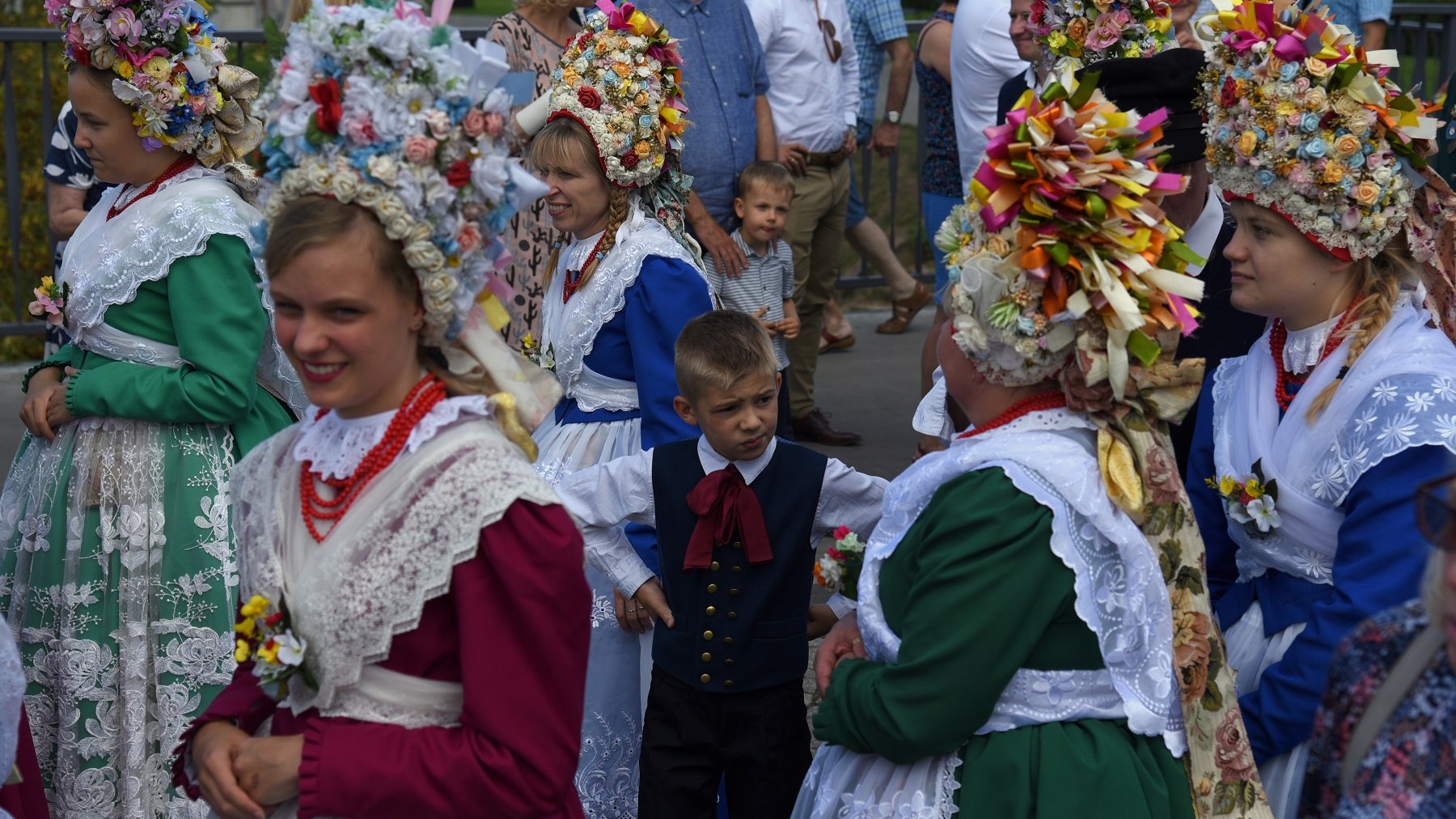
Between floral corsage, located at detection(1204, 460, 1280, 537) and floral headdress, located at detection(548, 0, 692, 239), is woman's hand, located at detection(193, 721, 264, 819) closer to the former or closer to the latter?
floral corsage, located at detection(1204, 460, 1280, 537)

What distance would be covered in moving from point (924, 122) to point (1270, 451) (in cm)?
631

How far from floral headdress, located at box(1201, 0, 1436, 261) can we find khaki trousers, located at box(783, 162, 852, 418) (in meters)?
4.28

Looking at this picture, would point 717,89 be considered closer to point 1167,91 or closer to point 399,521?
point 1167,91

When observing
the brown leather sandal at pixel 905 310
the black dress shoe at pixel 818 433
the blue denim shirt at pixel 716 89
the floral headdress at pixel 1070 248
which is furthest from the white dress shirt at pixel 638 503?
the brown leather sandal at pixel 905 310

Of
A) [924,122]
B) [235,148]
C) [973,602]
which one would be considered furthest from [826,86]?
[973,602]

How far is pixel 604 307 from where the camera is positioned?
4.36m

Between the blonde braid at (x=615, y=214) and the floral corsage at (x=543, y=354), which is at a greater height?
the blonde braid at (x=615, y=214)

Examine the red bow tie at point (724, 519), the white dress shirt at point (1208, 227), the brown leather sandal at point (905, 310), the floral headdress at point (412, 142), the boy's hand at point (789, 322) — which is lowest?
the brown leather sandal at point (905, 310)

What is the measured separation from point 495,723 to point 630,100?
8.51 ft

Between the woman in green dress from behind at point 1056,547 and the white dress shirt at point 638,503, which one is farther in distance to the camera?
the white dress shirt at point 638,503

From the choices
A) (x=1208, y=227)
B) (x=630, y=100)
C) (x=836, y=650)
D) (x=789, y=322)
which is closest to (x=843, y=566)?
(x=836, y=650)

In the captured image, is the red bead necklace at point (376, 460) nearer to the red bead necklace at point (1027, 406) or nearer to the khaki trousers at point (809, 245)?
the red bead necklace at point (1027, 406)

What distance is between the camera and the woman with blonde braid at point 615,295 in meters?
4.29

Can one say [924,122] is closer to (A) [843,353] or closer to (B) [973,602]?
(A) [843,353]
